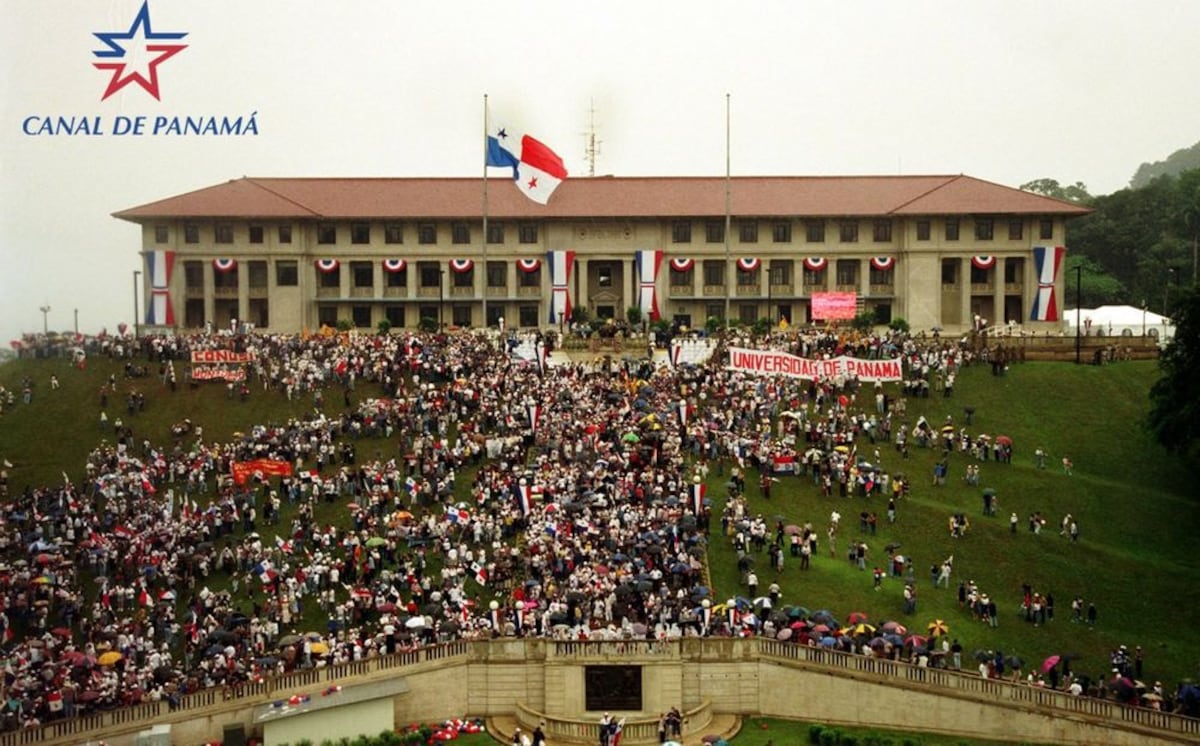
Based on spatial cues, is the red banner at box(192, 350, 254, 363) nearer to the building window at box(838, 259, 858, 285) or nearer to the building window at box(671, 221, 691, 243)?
the building window at box(671, 221, 691, 243)

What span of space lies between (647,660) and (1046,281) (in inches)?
2257

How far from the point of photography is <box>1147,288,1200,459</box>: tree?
56.1 m

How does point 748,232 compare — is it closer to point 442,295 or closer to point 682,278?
point 682,278

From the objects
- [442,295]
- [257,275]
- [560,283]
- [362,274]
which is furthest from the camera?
[362,274]

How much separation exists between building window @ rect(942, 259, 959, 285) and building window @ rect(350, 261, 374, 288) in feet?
132

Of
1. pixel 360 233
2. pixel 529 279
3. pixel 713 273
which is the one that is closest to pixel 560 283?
pixel 529 279

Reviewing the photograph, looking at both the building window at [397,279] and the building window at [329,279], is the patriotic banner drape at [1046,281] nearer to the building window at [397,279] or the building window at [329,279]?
the building window at [397,279]

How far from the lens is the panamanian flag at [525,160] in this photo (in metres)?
67.6

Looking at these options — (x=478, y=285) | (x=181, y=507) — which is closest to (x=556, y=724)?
(x=181, y=507)

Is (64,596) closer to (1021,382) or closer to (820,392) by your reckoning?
(820,392)

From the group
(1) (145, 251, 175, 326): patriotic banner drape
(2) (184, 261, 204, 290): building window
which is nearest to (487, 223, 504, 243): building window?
(2) (184, 261, 204, 290): building window

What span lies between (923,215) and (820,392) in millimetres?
33582

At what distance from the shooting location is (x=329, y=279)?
91938 millimetres

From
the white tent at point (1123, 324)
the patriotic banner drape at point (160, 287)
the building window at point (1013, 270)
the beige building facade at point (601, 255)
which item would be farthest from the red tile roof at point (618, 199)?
the white tent at point (1123, 324)
